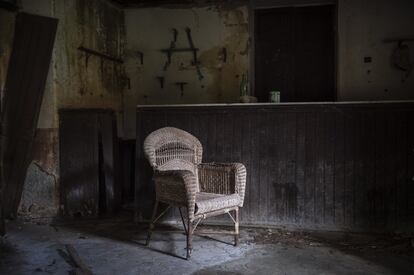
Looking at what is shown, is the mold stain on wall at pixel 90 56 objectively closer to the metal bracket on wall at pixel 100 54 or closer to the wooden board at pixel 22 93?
the metal bracket on wall at pixel 100 54

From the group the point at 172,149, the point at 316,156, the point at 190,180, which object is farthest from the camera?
the point at 316,156

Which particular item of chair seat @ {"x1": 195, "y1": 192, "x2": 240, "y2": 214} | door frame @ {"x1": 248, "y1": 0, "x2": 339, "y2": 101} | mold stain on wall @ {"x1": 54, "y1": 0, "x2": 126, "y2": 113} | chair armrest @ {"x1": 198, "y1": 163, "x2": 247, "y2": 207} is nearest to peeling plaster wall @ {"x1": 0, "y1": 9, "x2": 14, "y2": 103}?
mold stain on wall @ {"x1": 54, "y1": 0, "x2": 126, "y2": 113}


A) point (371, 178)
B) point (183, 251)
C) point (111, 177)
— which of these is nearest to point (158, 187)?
point (183, 251)

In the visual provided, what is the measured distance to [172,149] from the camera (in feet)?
11.5

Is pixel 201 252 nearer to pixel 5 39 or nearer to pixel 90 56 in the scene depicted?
pixel 90 56

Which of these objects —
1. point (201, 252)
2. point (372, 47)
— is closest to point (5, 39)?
point (201, 252)

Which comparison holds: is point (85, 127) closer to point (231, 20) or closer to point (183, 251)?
point (183, 251)

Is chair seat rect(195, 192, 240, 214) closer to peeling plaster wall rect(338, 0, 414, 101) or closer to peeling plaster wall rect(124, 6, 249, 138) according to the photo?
peeling plaster wall rect(124, 6, 249, 138)

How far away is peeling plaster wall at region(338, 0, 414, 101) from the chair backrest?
2.11 meters

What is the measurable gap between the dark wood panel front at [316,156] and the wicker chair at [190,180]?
448mm

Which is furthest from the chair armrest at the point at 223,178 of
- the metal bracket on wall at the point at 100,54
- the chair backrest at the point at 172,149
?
the metal bracket on wall at the point at 100,54

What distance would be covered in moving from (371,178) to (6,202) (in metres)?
3.47

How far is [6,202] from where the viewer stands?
3.97m

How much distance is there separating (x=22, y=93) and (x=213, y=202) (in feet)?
7.46
